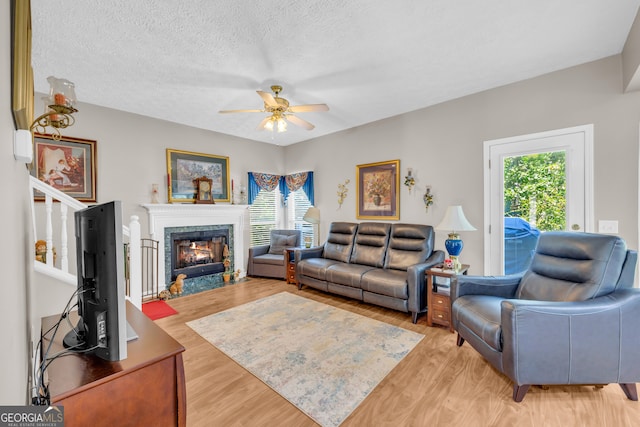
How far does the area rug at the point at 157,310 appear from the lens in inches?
133

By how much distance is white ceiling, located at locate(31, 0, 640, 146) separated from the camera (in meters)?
1.97

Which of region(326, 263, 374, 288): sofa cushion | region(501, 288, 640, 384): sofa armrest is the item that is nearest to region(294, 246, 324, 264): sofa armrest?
region(326, 263, 374, 288): sofa cushion

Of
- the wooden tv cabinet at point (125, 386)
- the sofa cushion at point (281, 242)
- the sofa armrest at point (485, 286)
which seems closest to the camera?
the wooden tv cabinet at point (125, 386)

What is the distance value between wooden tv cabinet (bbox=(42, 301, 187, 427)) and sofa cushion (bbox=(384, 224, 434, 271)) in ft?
9.81

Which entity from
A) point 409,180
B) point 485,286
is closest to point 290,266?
point 409,180

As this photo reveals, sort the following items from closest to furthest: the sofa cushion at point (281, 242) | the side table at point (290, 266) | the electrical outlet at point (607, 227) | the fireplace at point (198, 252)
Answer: the electrical outlet at point (607, 227) < the fireplace at point (198, 252) < the side table at point (290, 266) < the sofa cushion at point (281, 242)

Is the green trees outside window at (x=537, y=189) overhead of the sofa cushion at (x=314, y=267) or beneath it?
overhead

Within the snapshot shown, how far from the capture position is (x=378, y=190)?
4.47 meters

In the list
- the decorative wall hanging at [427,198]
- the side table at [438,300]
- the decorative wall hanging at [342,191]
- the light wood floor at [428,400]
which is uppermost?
the decorative wall hanging at [342,191]

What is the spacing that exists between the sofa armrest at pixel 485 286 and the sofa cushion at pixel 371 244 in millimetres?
1487

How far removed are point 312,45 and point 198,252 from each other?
379cm

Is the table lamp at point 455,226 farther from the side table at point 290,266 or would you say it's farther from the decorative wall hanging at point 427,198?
the side table at point 290,266

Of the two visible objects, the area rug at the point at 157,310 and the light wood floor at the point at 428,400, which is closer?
the light wood floor at the point at 428,400

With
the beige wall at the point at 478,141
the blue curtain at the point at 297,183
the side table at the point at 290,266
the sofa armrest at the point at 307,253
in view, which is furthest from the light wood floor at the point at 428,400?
the blue curtain at the point at 297,183
